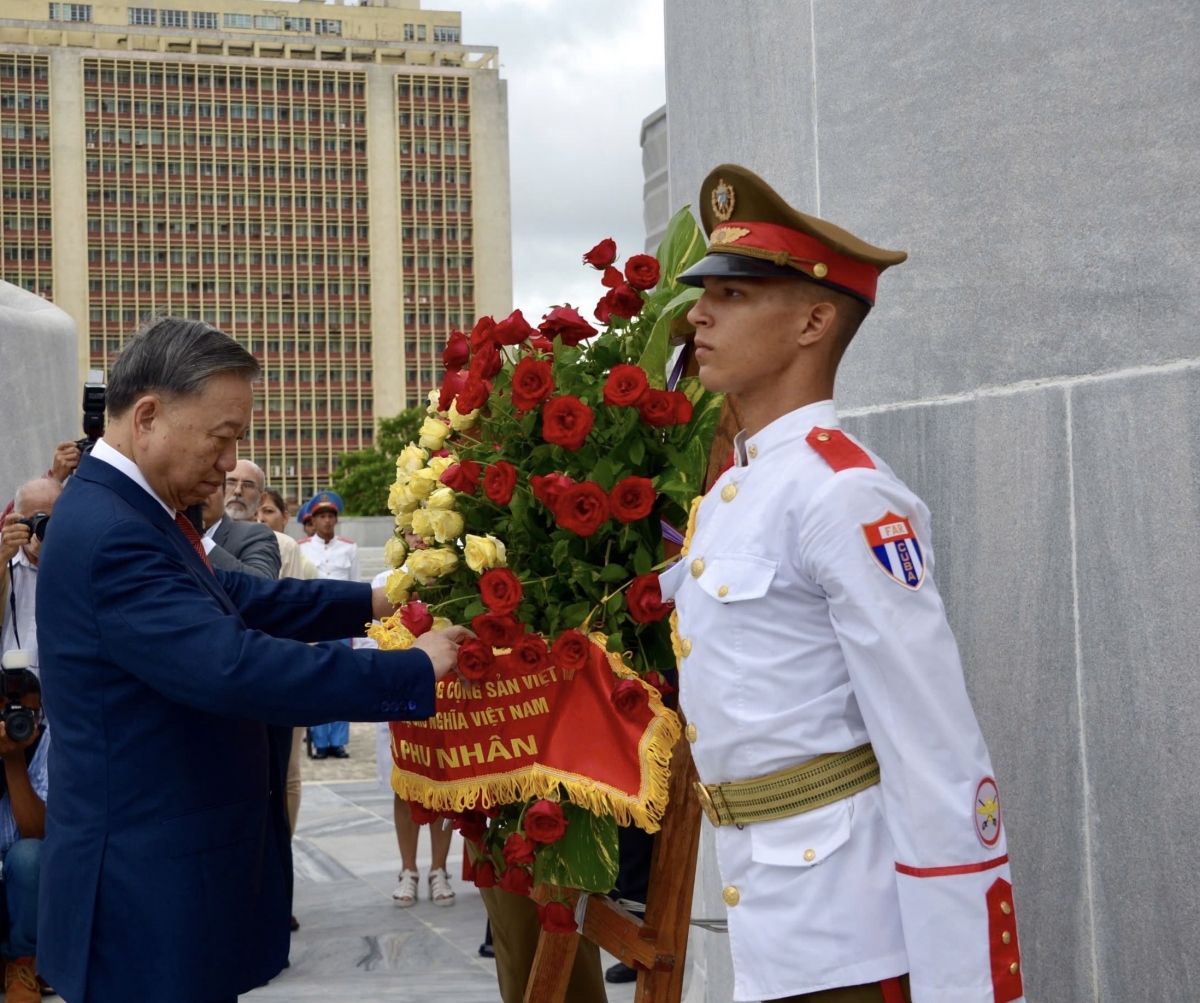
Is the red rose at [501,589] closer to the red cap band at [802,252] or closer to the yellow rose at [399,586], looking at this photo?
the yellow rose at [399,586]

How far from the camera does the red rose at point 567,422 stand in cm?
248

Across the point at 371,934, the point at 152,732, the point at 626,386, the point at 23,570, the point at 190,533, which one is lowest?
the point at 371,934

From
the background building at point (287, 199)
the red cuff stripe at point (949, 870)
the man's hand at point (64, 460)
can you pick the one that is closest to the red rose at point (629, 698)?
the red cuff stripe at point (949, 870)

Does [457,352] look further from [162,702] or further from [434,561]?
[162,702]

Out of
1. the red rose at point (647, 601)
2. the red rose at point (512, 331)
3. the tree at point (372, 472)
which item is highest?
the tree at point (372, 472)

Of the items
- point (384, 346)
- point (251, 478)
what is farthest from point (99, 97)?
point (251, 478)

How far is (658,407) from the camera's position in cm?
254

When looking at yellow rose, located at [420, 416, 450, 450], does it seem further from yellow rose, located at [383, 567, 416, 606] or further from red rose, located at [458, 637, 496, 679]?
red rose, located at [458, 637, 496, 679]

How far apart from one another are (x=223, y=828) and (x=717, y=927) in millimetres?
945

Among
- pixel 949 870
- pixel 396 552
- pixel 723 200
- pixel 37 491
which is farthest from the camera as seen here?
pixel 37 491

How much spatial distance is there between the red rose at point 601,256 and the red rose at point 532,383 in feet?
1.04

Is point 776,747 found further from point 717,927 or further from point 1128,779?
point 717,927

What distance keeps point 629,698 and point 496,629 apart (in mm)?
268

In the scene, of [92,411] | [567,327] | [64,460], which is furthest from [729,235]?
[64,460]
